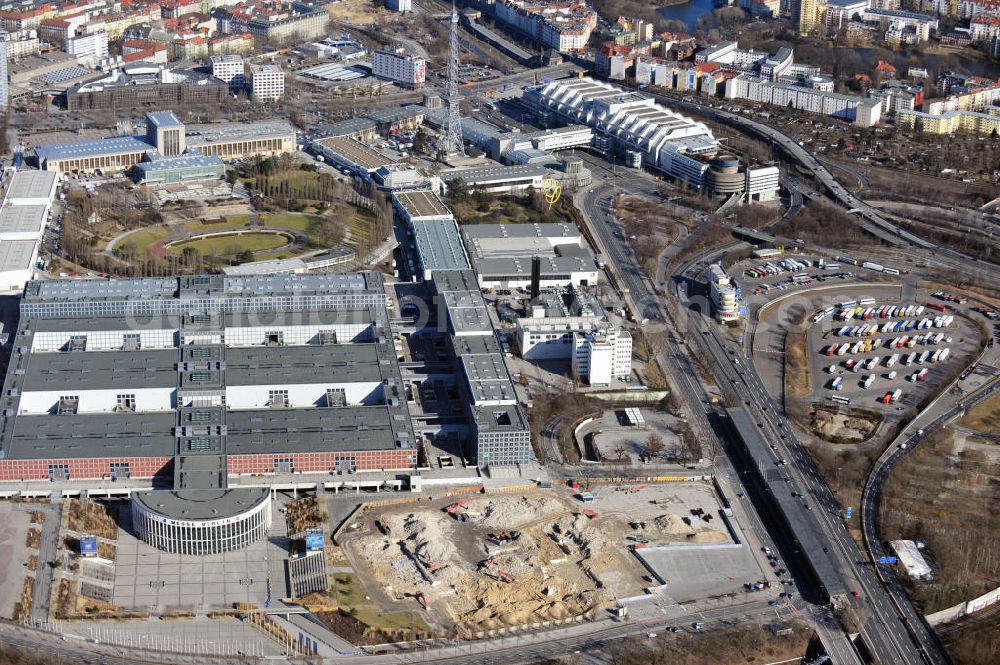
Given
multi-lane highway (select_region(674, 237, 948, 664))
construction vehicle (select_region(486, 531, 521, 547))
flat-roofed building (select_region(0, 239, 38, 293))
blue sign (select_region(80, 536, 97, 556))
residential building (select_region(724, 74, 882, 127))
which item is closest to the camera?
multi-lane highway (select_region(674, 237, 948, 664))

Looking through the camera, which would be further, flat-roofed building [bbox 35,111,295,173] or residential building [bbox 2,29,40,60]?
residential building [bbox 2,29,40,60]

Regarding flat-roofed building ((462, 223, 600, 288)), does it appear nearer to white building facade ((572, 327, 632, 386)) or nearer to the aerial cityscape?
the aerial cityscape

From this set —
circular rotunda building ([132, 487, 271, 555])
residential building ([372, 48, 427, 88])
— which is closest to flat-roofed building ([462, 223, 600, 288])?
circular rotunda building ([132, 487, 271, 555])

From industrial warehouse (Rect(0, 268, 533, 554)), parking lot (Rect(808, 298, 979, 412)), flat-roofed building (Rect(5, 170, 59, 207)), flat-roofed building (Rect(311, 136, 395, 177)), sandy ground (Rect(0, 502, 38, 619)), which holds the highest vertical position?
flat-roofed building (Rect(5, 170, 59, 207))

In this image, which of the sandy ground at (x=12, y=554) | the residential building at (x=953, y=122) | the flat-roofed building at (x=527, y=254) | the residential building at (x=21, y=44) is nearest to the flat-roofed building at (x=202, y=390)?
the sandy ground at (x=12, y=554)

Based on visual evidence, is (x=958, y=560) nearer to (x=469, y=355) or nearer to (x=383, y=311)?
(x=469, y=355)

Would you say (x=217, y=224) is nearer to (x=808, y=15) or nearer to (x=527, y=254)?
Result: (x=527, y=254)
